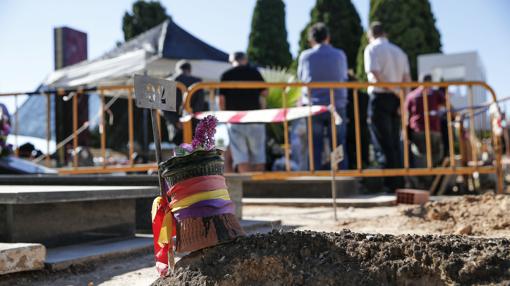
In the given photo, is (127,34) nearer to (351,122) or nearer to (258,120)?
(351,122)

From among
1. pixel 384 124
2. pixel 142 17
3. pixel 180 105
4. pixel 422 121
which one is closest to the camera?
pixel 384 124

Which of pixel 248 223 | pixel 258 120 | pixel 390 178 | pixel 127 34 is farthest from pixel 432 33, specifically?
pixel 248 223

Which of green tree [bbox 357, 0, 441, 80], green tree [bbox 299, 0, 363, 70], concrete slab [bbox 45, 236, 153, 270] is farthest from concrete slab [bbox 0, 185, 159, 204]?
green tree [bbox 299, 0, 363, 70]

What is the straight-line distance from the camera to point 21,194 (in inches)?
126

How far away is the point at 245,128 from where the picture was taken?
6.75 metres

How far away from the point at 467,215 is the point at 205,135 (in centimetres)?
300

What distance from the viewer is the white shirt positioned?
23.5ft

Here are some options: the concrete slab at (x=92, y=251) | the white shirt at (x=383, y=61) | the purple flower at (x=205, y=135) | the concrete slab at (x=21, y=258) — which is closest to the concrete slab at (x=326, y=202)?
the white shirt at (x=383, y=61)

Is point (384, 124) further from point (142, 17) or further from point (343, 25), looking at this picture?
point (142, 17)

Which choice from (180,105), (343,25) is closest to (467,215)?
(180,105)

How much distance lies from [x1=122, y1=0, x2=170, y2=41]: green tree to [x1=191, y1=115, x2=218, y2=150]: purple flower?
99.8 feet

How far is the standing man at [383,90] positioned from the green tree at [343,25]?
18.3 m

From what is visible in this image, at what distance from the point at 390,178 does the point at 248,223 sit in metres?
3.82

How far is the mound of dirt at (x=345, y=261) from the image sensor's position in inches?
68.4
